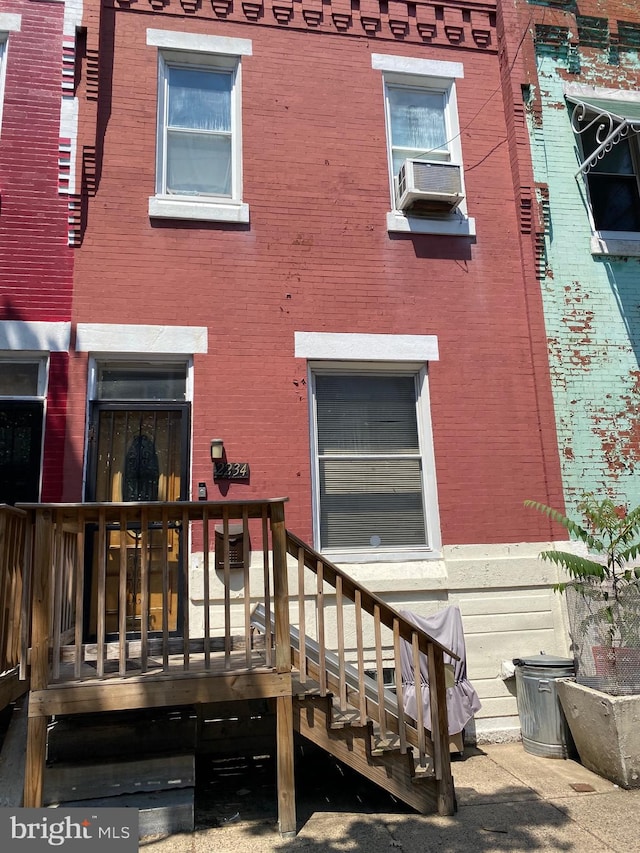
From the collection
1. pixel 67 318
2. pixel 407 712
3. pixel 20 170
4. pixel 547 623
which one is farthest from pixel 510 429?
pixel 20 170

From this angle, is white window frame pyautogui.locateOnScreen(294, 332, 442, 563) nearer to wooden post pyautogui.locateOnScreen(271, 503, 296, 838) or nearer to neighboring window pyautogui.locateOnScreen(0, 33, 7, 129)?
wooden post pyautogui.locateOnScreen(271, 503, 296, 838)

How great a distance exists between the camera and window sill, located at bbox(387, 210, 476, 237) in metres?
6.87

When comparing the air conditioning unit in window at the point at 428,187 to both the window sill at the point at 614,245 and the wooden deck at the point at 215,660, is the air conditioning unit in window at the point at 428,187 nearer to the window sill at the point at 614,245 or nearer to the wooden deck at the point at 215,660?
the window sill at the point at 614,245

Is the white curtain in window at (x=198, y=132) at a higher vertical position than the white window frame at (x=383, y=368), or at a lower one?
higher

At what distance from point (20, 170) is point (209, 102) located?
6.90 feet

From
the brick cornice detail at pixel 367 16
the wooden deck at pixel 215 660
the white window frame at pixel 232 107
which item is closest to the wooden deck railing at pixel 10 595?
the wooden deck at pixel 215 660

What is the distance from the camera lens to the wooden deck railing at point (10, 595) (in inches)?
161

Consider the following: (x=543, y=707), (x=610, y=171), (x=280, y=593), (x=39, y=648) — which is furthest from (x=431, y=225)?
(x=39, y=648)

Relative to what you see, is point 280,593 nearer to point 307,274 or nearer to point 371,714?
point 371,714

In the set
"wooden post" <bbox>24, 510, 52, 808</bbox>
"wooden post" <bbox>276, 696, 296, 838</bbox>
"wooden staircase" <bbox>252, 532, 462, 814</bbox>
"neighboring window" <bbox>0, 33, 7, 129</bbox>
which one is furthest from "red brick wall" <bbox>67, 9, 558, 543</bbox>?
"wooden post" <bbox>276, 696, 296, 838</bbox>

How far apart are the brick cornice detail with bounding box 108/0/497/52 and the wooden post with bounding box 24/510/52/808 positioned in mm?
5684

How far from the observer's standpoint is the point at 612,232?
7348mm

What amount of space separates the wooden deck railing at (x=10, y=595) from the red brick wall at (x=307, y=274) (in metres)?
1.51

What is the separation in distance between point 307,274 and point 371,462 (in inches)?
79.1
